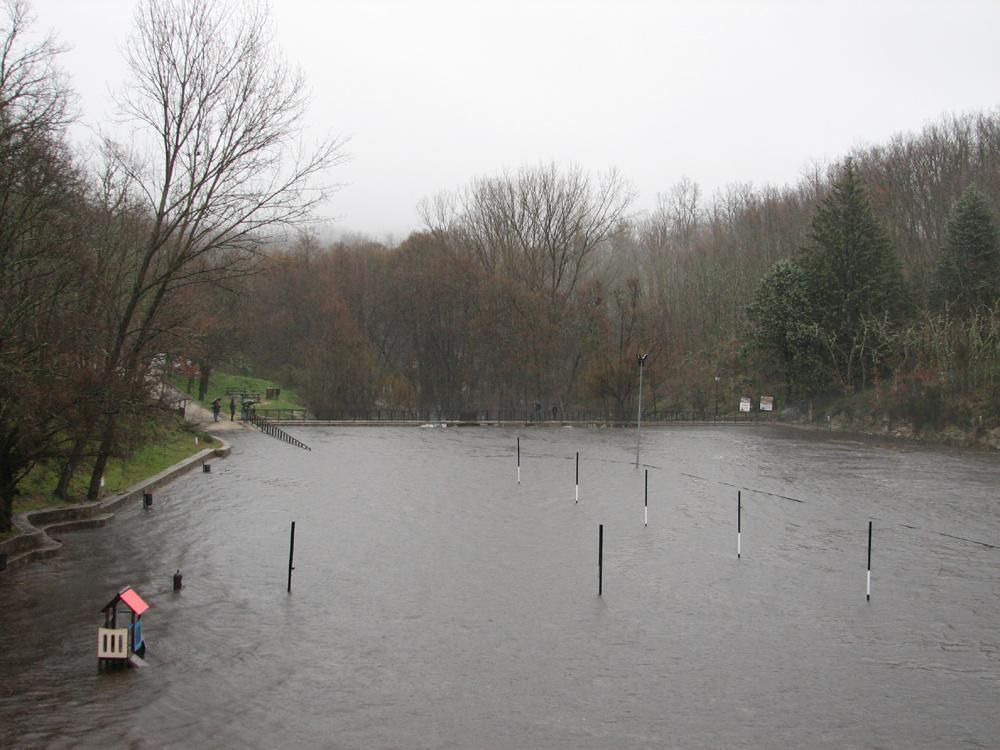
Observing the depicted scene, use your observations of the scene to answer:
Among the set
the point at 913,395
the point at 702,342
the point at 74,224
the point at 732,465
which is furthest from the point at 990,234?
the point at 74,224

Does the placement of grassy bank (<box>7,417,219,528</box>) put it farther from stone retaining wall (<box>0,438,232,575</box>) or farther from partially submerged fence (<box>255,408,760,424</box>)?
partially submerged fence (<box>255,408,760,424</box>)

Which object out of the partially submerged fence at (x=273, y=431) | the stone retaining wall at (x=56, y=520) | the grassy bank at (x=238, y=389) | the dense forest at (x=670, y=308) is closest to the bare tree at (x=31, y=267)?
the stone retaining wall at (x=56, y=520)

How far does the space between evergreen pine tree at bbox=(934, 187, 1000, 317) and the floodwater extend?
3163 centimetres

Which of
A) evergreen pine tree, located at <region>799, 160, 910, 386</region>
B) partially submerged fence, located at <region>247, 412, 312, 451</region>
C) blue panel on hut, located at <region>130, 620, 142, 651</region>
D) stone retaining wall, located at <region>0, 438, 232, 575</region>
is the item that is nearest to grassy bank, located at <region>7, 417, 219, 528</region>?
stone retaining wall, located at <region>0, 438, 232, 575</region>

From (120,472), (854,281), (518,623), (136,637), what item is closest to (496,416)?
(854,281)

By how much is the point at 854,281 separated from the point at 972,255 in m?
7.52

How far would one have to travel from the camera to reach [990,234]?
180ft

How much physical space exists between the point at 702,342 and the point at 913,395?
25815 mm

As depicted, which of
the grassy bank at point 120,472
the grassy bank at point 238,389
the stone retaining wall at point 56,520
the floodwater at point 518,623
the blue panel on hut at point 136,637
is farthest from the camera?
the grassy bank at point 238,389

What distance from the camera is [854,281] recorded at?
60.5 meters

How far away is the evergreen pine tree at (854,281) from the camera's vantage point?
60.0m

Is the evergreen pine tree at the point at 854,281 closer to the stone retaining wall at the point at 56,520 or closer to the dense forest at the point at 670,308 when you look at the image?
the dense forest at the point at 670,308

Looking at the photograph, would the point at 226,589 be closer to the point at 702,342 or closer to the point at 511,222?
the point at 511,222

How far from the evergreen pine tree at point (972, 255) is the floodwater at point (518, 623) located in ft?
104
